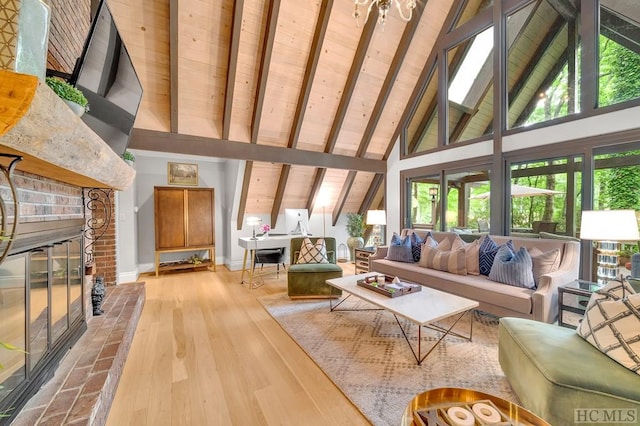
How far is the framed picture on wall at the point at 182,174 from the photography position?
5383 mm

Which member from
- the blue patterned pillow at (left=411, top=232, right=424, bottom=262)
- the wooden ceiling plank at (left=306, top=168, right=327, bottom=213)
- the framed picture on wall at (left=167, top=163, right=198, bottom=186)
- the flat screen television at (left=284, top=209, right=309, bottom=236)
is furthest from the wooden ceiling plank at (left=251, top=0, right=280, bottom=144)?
the blue patterned pillow at (left=411, top=232, right=424, bottom=262)

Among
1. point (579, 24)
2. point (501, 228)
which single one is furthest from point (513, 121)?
point (501, 228)

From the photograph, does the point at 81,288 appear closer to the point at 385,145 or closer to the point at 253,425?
the point at 253,425

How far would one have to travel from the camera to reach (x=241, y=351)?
2316 millimetres

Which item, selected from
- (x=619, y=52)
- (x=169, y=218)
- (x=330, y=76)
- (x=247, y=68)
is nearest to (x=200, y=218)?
(x=169, y=218)

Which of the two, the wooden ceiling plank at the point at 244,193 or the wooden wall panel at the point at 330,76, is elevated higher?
the wooden wall panel at the point at 330,76

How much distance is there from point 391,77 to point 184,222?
189 inches

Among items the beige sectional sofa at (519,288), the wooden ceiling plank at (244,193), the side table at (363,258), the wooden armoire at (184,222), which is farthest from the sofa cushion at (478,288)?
the wooden armoire at (184,222)

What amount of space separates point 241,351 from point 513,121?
452 cm

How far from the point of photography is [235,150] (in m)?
4.07

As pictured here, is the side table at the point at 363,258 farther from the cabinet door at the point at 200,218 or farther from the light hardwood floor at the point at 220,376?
the cabinet door at the point at 200,218

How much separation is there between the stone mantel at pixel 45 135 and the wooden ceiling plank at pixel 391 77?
415cm

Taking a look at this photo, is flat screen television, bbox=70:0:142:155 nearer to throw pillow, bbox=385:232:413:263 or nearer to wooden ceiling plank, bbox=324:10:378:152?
wooden ceiling plank, bbox=324:10:378:152

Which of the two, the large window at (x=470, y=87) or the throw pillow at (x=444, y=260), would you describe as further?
the large window at (x=470, y=87)
